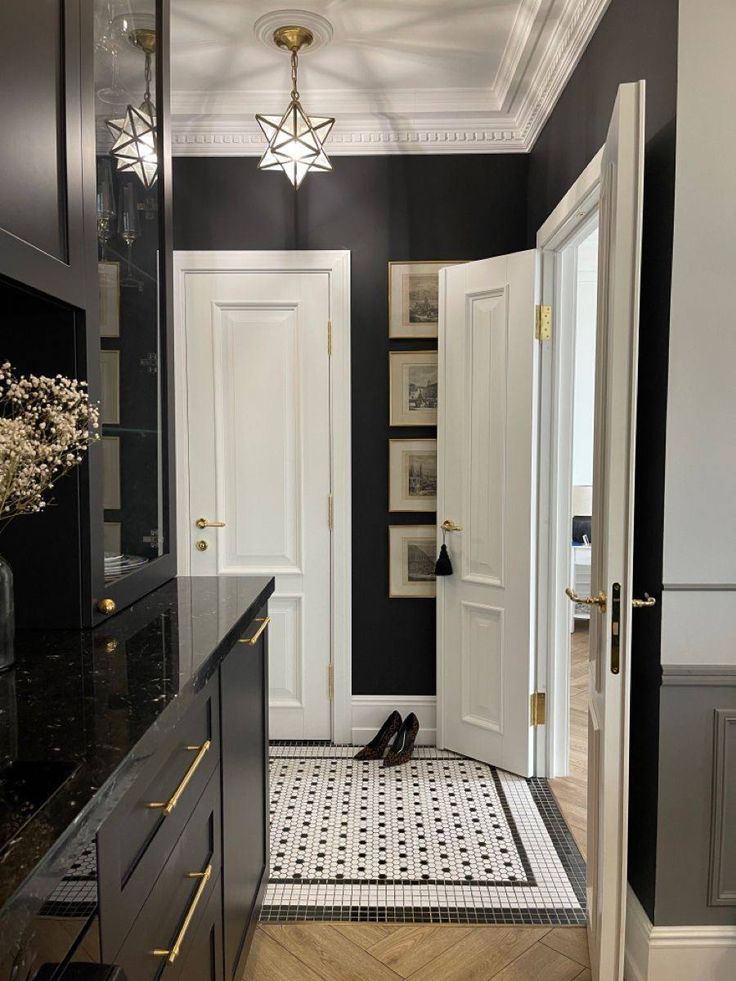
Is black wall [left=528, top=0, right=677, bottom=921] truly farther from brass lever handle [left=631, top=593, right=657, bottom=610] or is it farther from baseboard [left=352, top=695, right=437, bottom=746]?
baseboard [left=352, top=695, right=437, bottom=746]

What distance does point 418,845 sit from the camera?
103 inches

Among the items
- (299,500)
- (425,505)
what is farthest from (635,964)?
(299,500)

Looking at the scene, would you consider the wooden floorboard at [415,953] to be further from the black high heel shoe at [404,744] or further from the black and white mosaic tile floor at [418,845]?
the black high heel shoe at [404,744]

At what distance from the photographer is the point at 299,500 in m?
3.45

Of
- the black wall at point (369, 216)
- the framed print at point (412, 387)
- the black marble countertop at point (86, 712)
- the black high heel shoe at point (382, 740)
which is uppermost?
the black wall at point (369, 216)

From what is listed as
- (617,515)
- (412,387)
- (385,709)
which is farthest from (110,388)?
(385,709)

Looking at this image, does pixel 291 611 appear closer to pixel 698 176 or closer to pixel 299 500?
pixel 299 500

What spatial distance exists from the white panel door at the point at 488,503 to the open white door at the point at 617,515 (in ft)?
3.76

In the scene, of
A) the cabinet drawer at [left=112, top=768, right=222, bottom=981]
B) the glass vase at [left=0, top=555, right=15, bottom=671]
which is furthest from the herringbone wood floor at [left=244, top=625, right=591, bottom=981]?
the glass vase at [left=0, top=555, right=15, bottom=671]

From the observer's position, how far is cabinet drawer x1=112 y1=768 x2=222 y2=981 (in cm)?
104

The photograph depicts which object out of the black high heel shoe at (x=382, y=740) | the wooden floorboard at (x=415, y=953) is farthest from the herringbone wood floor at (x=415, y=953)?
the black high heel shoe at (x=382, y=740)

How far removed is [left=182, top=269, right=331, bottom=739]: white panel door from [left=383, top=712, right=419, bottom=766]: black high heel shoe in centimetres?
37

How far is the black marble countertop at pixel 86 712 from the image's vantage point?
0.73 metres

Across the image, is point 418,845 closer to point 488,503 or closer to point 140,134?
point 488,503
